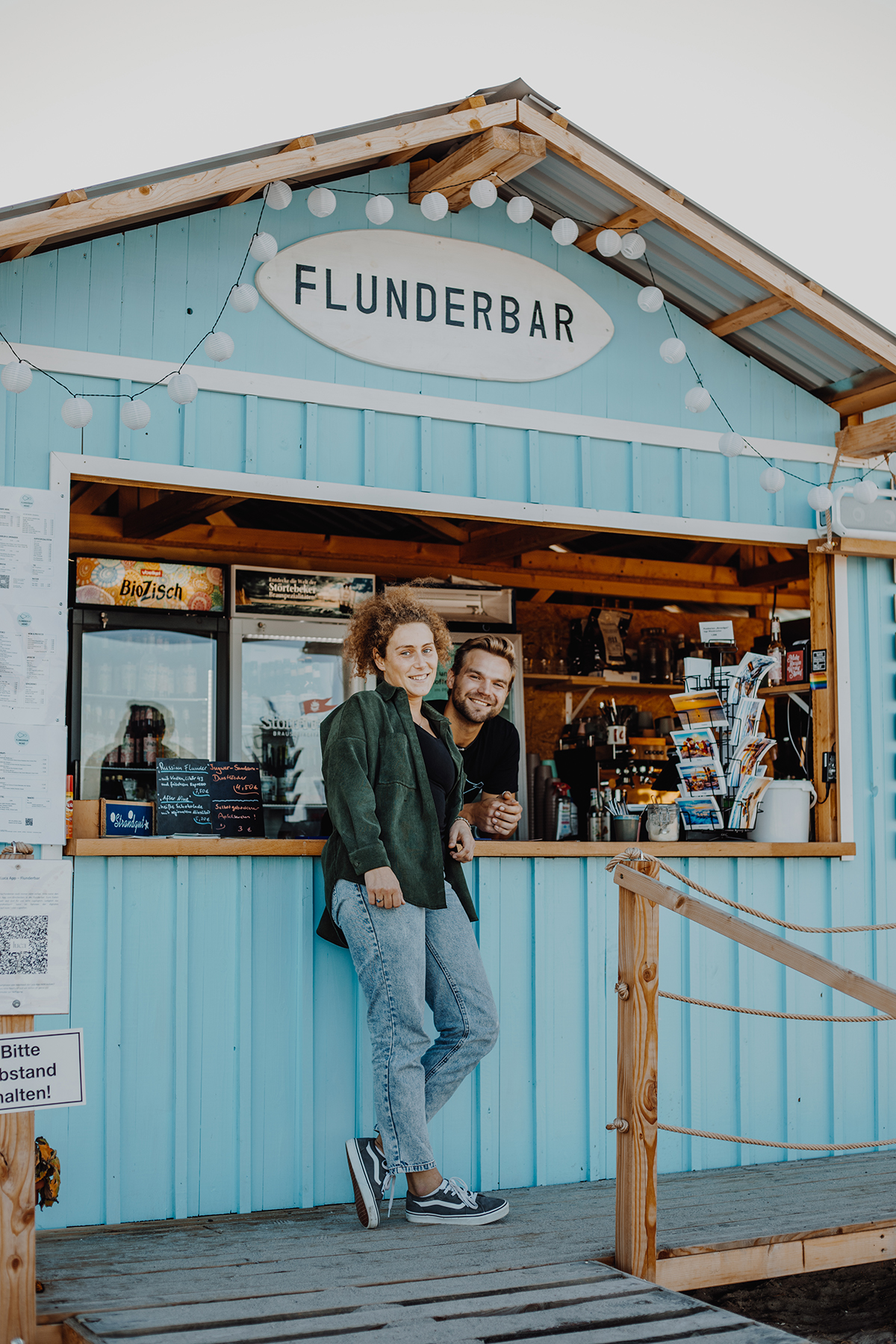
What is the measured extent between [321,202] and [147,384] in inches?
31.5

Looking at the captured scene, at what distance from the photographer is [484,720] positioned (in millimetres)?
4797

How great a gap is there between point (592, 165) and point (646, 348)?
877 mm

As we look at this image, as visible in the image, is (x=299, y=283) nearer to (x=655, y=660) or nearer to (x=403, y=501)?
(x=403, y=501)

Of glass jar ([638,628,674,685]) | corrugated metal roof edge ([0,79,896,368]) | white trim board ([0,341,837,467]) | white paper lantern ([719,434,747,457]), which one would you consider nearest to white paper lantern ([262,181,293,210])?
corrugated metal roof edge ([0,79,896,368])

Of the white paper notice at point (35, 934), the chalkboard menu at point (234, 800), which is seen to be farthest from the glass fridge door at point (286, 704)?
the white paper notice at point (35, 934)

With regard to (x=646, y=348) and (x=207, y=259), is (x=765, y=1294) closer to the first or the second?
(x=646, y=348)

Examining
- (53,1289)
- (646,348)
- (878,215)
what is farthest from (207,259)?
(878,215)

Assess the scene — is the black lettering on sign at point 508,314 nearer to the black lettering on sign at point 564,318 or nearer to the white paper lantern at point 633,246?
the black lettering on sign at point 564,318

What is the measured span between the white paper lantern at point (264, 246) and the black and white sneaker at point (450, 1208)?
2845 millimetres

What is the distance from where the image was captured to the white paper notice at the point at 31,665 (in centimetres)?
358

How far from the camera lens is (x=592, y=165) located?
4.07 metres

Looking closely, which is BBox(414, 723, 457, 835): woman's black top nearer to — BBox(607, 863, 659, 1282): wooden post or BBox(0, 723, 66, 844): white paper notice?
BBox(607, 863, 659, 1282): wooden post

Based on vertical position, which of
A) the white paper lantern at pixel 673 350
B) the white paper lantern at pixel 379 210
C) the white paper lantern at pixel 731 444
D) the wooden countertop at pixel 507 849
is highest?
the white paper lantern at pixel 379 210

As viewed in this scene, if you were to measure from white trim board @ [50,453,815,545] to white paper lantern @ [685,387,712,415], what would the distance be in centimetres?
45
